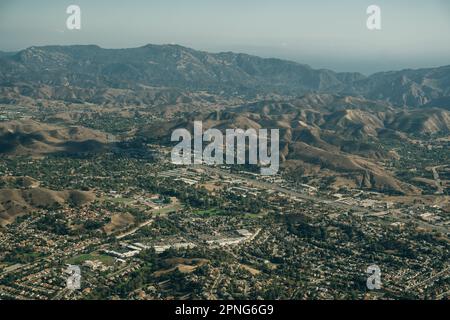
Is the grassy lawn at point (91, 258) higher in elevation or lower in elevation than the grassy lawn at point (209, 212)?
higher

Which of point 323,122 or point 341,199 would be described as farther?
point 323,122

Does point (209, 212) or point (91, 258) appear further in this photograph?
point (209, 212)

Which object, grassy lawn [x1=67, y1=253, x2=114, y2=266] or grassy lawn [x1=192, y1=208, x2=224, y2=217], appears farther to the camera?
grassy lawn [x1=192, y1=208, x2=224, y2=217]

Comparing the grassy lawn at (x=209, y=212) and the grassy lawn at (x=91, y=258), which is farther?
the grassy lawn at (x=209, y=212)

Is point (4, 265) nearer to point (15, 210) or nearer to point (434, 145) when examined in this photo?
point (15, 210)

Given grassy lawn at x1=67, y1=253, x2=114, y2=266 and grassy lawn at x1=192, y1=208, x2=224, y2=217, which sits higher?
grassy lawn at x1=67, y1=253, x2=114, y2=266
